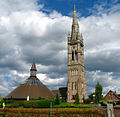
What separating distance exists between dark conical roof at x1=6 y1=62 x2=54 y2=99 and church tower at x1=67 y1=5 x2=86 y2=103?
16.3m

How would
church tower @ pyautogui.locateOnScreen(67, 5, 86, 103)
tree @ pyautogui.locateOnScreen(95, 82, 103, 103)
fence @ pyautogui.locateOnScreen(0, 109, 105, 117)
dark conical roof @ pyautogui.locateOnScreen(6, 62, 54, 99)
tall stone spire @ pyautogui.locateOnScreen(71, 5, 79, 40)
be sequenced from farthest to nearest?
tall stone spire @ pyautogui.locateOnScreen(71, 5, 79, 40) → church tower @ pyautogui.locateOnScreen(67, 5, 86, 103) → tree @ pyautogui.locateOnScreen(95, 82, 103, 103) → dark conical roof @ pyautogui.locateOnScreen(6, 62, 54, 99) → fence @ pyautogui.locateOnScreen(0, 109, 105, 117)

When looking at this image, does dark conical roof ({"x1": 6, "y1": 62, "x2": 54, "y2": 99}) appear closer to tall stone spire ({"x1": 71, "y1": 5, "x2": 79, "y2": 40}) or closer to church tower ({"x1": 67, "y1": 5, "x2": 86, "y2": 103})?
church tower ({"x1": 67, "y1": 5, "x2": 86, "y2": 103})

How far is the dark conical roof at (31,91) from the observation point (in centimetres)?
5059

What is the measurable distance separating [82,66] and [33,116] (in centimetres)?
5996

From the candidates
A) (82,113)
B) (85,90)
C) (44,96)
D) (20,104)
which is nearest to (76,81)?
(85,90)

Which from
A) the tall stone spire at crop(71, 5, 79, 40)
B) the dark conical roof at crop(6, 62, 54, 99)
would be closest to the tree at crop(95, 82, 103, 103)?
the dark conical roof at crop(6, 62, 54, 99)

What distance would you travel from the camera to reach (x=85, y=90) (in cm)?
7300

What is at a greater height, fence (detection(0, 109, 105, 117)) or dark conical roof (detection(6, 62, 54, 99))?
dark conical roof (detection(6, 62, 54, 99))

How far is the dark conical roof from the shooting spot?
1992 inches

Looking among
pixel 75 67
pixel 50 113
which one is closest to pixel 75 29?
pixel 75 67

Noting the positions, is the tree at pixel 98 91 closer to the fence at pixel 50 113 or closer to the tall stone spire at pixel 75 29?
the tall stone spire at pixel 75 29

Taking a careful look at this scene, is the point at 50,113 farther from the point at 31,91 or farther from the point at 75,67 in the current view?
the point at 75,67

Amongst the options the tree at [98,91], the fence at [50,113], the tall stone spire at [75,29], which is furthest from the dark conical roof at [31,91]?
the fence at [50,113]

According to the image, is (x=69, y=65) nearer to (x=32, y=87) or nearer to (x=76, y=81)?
(x=76, y=81)
